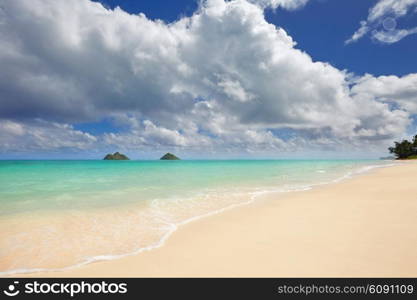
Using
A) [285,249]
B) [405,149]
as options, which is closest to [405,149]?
[405,149]

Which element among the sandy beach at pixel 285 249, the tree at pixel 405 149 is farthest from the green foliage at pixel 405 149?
the sandy beach at pixel 285 249

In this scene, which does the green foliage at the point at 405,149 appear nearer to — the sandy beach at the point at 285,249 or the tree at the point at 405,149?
the tree at the point at 405,149

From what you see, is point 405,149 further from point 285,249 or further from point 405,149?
point 285,249

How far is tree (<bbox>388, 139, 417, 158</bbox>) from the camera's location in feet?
295

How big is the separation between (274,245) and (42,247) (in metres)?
5.53

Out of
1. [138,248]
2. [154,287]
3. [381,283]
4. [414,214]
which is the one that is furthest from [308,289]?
[414,214]

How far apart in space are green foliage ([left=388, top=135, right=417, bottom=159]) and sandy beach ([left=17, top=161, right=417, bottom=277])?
4659 inches

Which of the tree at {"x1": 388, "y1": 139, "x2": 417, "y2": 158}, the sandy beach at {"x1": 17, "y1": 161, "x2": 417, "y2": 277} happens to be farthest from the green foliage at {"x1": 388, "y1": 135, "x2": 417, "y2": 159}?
the sandy beach at {"x1": 17, "y1": 161, "x2": 417, "y2": 277}

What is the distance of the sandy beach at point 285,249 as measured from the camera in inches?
142

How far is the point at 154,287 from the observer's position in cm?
338

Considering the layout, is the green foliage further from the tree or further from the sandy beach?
the sandy beach

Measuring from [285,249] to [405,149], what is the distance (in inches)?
4928

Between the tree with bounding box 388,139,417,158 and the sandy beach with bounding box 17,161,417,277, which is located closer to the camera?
the sandy beach with bounding box 17,161,417,277

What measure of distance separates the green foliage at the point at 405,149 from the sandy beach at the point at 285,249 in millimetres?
118351
